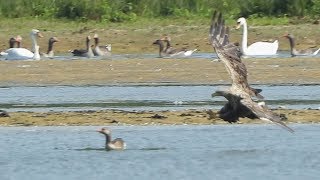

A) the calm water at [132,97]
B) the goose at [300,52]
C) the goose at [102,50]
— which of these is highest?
the calm water at [132,97]

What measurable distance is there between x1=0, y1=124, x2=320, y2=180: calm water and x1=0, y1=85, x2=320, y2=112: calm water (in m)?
2.05

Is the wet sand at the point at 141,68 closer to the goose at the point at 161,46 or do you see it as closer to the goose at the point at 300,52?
the goose at the point at 300,52

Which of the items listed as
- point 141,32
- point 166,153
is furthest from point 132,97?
point 141,32

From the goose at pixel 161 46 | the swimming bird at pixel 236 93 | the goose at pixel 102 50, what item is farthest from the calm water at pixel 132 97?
the goose at pixel 102 50

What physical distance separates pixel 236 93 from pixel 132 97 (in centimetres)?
661

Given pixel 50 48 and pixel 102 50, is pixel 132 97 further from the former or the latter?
pixel 50 48

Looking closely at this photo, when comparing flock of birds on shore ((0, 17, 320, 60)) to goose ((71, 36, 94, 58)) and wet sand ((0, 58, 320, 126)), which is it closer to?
goose ((71, 36, 94, 58))

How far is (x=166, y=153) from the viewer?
15859mm

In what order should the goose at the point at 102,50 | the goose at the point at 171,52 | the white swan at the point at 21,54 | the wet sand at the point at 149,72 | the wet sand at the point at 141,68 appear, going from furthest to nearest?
the goose at the point at 102,50, the white swan at the point at 21,54, the goose at the point at 171,52, the wet sand at the point at 149,72, the wet sand at the point at 141,68

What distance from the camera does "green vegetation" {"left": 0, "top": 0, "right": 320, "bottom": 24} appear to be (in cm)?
3447

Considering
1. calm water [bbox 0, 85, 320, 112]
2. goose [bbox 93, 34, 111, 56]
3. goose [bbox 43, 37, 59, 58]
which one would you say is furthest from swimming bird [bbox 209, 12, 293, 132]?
goose [bbox 43, 37, 59, 58]

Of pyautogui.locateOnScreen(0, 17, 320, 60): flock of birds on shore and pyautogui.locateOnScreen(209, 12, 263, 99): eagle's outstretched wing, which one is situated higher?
pyautogui.locateOnScreen(209, 12, 263, 99): eagle's outstretched wing

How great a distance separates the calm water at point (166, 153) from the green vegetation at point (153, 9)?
16215mm

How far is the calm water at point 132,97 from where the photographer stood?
807 inches
